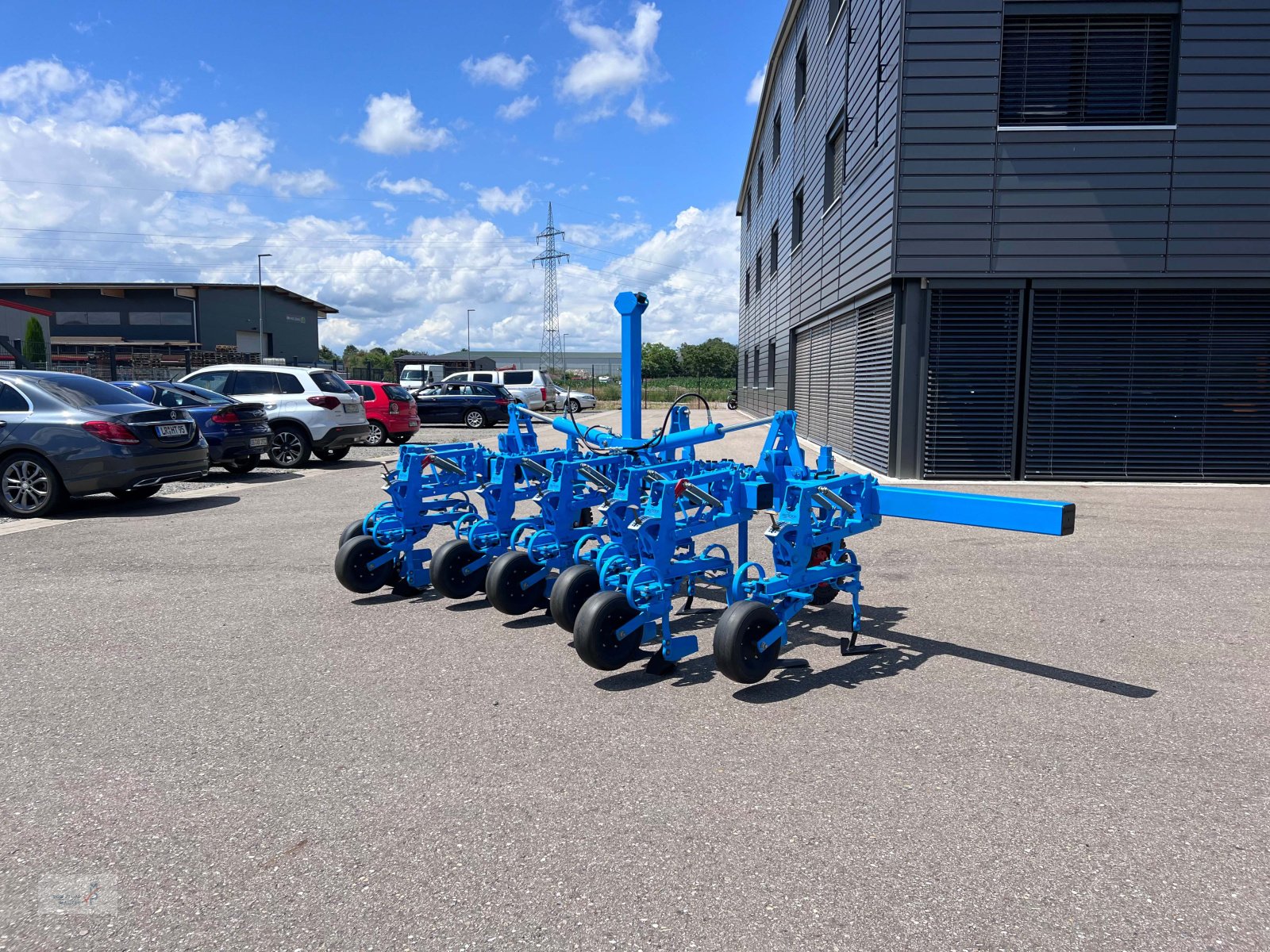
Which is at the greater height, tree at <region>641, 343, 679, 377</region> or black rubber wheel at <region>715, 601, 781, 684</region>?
tree at <region>641, 343, 679, 377</region>

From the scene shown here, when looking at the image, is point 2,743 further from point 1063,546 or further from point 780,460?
point 1063,546

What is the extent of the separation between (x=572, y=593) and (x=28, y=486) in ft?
26.3

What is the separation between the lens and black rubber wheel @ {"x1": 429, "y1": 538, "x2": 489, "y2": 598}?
6.18 metres

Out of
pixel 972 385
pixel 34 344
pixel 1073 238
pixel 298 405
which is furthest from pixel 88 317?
pixel 1073 238

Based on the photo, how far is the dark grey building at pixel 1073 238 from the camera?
11.8 meters

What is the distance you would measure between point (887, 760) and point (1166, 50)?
40.9 feet

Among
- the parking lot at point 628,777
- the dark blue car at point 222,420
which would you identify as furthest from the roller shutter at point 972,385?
the dark blue car at point 222,420

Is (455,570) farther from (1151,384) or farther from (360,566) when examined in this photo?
(1151,384)

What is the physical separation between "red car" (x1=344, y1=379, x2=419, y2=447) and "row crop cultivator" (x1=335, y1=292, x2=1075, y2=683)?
13.6 m

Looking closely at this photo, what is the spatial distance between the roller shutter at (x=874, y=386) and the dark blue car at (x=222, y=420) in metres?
9.46

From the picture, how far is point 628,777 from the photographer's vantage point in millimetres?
3574

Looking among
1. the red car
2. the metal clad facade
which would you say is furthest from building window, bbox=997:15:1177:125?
the red car

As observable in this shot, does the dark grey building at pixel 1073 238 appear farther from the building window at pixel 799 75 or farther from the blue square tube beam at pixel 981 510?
the building window at pixel 799 75

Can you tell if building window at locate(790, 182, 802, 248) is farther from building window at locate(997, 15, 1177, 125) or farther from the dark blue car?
the dark blue car
